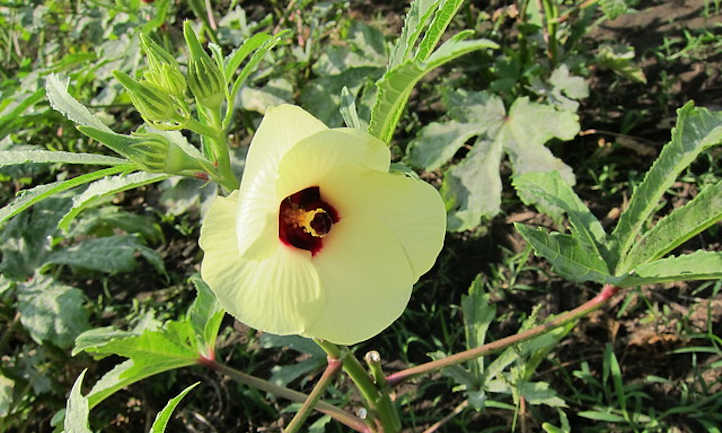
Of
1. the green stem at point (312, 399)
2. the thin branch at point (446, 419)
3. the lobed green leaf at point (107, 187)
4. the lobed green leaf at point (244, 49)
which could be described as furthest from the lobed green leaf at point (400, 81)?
the thin branch at point (446, 419)

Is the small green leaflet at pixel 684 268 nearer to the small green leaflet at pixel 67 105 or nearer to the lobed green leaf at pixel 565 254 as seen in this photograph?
the lobed green leaf at pixel 565 254

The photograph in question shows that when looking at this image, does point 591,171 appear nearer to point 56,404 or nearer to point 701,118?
point 701,118

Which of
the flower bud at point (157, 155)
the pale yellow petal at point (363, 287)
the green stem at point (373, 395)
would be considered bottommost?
the green stem at point (373, 395)

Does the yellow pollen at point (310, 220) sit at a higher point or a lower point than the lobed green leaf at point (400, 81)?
lower

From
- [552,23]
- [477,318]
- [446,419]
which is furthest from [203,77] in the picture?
[552,23]

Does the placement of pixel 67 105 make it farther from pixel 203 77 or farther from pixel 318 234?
pixel 318 234

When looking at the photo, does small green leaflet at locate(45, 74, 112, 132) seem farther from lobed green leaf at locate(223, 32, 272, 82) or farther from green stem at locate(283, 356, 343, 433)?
green stem at locate(283, 356, 343, 433)
